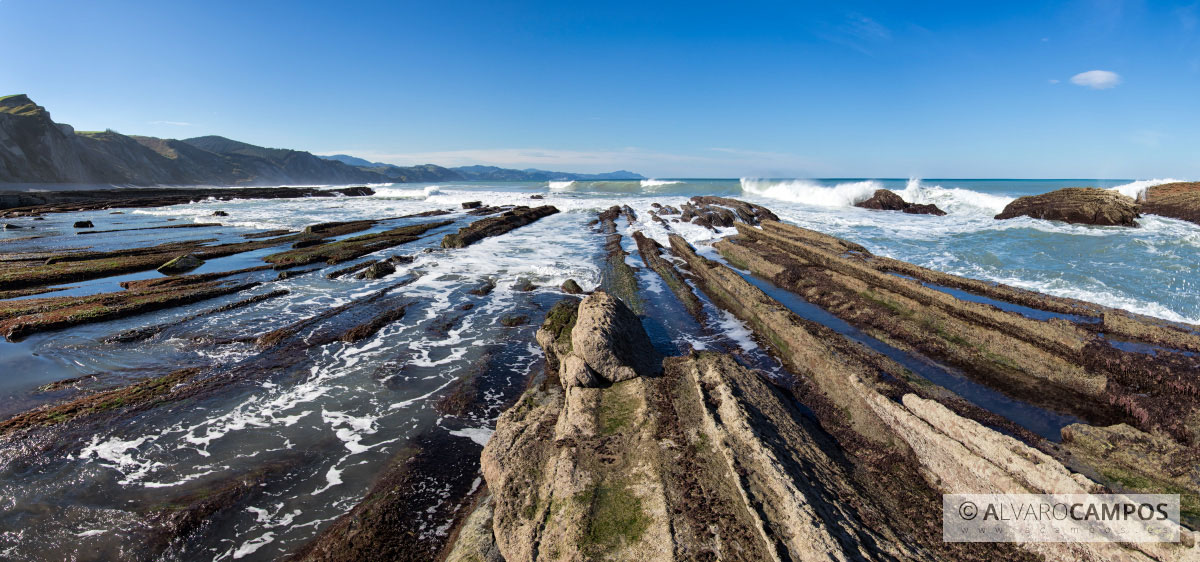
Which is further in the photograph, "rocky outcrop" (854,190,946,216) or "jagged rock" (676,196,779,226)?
"rocky outcrop" (854,190,946,216)

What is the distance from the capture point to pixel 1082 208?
84.9ft

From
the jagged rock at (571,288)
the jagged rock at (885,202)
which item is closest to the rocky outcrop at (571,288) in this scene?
the jagged rock at (571,288)

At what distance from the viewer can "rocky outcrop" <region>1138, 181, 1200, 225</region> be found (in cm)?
2689

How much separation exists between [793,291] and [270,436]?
12.8 m

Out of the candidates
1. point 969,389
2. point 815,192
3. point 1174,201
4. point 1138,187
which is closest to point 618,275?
point 969,389

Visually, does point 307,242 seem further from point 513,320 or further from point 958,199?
point 958,199

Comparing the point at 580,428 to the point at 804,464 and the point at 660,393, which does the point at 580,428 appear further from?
the point at 804,464

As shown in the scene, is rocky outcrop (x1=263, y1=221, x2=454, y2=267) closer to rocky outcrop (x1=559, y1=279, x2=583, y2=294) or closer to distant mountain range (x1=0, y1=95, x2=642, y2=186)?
rocky outcrop (x1=559, y1=279, x2=583, y2=294)

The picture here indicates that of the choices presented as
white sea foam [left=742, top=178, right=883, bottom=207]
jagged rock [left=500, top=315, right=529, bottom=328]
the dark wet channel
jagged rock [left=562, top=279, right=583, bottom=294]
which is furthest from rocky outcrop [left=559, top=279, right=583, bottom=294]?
white sea foam [left=742, top=178, right=883, bottom=207]

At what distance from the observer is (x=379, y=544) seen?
4.24 meters

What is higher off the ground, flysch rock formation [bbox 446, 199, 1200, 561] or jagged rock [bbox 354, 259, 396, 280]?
jagged rock [bbox 354, 259, 396, 280]

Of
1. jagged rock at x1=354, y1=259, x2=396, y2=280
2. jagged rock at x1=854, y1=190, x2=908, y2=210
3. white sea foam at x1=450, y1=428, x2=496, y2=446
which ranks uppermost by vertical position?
jagged rock at x1=854, y1=190, x2=908, y2=210

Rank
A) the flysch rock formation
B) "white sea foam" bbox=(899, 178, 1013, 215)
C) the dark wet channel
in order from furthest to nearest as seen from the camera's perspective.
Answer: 1. "white sea foam" bbox=(899, 178, 1013, 215)
2. the dark wet channel
3. the flysch rock formation

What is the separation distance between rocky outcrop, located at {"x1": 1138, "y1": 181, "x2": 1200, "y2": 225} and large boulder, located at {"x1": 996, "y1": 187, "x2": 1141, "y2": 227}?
2604 millimetres
